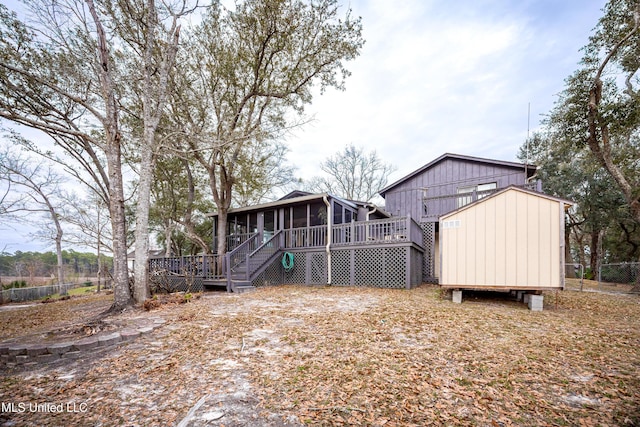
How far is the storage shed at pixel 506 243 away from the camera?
→ 6398mm

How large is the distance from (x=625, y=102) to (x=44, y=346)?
18.8 m

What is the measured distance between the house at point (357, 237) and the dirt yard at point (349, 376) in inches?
187

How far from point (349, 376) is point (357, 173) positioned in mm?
25875

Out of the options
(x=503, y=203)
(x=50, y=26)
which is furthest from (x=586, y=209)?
(x=50, y=26)

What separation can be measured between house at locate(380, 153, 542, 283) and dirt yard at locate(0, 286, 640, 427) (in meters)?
6.63

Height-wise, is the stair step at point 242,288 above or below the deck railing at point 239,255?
below

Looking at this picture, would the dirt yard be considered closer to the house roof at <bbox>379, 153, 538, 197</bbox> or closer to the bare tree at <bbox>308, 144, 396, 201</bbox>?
the house roof at <bbox>379, 153, 538, 197</bbox>

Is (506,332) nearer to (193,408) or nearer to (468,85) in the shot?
(193,408)

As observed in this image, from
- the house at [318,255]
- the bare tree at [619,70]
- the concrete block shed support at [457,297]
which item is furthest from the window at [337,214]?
the bare tree at [619,70]

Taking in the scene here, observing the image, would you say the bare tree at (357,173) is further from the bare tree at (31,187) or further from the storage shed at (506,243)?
the bare tree at (31,187)

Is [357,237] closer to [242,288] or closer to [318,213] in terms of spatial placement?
[318,213]

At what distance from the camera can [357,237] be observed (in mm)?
11273

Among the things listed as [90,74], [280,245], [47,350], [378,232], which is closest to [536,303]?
[378,232]

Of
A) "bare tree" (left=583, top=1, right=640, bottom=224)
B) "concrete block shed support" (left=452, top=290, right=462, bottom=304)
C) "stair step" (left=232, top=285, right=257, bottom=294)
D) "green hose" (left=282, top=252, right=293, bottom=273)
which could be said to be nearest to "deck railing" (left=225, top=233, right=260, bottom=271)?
"stair step" (left=232, top=285, right=257, bottom=294)
